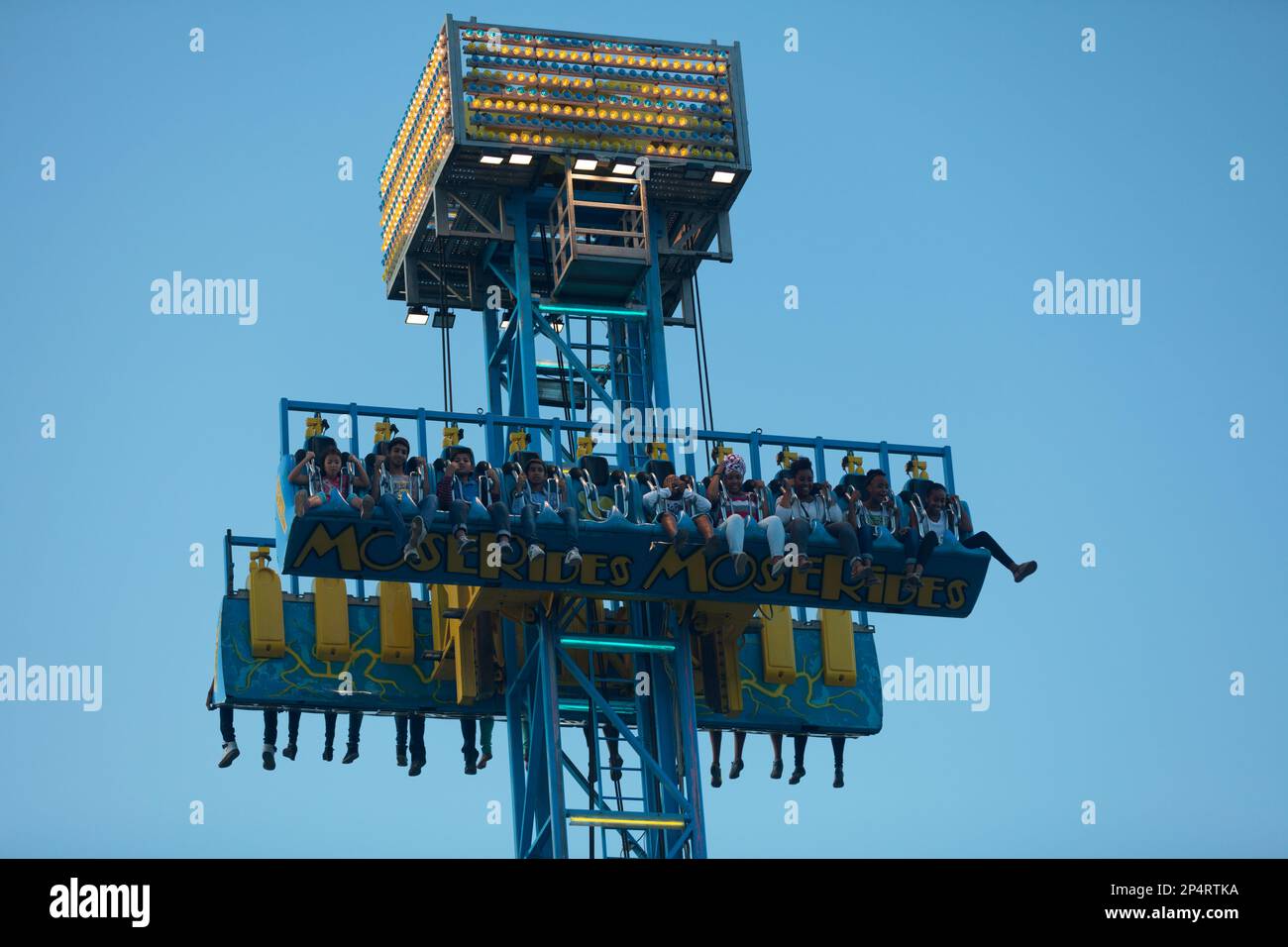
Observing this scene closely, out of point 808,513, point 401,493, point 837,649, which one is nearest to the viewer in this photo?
point 401,493

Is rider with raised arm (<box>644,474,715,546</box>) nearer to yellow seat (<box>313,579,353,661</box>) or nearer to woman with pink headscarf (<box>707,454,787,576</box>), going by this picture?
woman with pink headscarf (<box>707,454,787,576</box>)

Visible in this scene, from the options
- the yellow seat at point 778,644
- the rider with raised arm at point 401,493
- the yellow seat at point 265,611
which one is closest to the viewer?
the rider with raised arm at point 401,493

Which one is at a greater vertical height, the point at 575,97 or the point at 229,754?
the point at 575,97

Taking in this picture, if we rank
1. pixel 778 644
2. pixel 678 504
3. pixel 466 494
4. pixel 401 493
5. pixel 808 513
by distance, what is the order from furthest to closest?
pixel 778 644
pixel 808 513
pixel 678 504
pixel 466 494
pixel 401 493

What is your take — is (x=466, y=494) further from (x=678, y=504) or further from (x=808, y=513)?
(x=808, y=513)

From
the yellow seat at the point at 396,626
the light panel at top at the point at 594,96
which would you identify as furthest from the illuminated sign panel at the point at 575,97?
the yellow seat at the point at 396,626

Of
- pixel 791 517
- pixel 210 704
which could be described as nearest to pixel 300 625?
pixel 210 704

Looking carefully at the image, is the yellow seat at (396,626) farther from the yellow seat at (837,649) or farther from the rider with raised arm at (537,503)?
the yellow seat at (837,649)

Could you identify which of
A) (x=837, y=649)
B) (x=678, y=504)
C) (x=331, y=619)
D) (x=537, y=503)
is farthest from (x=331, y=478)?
(x=837, y=649)
